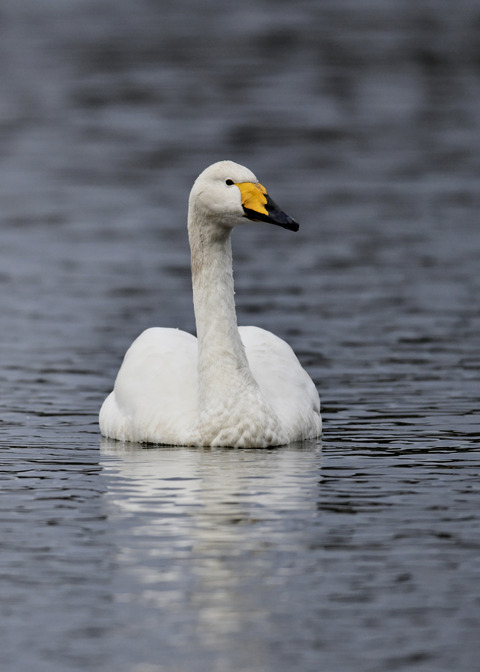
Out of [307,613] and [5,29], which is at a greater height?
[5,29]

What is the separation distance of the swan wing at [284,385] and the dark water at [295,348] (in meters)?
0.29

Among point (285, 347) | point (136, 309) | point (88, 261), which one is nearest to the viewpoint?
point (285, 347)

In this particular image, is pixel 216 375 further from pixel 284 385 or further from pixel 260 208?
pixel 260 208

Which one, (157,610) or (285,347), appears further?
(285,347)

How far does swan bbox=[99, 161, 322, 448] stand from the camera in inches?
560

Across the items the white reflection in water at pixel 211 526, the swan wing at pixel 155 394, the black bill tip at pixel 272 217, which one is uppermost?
the black bill tip at pixel 272 217

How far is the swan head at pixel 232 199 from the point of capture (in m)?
14.1

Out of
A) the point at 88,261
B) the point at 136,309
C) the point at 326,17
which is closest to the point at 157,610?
the point at 136,309

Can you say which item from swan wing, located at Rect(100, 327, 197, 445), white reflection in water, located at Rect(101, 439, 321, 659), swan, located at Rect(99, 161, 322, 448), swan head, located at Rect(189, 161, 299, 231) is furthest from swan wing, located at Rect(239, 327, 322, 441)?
swan head, located at Rect(189, 161, 299, 231)

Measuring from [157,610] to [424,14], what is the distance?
60.2 m

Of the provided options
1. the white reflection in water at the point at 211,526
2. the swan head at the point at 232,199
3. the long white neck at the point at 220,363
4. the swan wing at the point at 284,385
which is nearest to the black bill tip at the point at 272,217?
the swan head at the point at 232,199

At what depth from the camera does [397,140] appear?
39875 millimetres

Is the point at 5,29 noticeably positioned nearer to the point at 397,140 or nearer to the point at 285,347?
the point at 397,140

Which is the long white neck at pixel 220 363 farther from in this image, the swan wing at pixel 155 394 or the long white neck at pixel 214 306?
the swan wing at pixel 155 394
